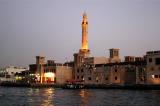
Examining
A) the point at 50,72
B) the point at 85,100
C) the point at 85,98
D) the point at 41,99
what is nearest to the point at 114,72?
the point at 50,72

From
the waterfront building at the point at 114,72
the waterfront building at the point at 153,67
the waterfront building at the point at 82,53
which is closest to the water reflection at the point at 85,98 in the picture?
the waterfront building at the point at 153,67

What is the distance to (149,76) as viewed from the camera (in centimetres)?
11475

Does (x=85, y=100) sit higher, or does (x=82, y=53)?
(x=82, y=53)

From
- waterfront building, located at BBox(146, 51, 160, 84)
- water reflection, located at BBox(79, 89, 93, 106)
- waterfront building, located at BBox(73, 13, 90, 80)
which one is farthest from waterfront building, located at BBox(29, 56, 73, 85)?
water reflection, located at BBox(79, 89, 93, 106)

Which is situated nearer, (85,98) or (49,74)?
(85,98)

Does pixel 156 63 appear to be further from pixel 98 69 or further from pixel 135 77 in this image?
pixel 98 69

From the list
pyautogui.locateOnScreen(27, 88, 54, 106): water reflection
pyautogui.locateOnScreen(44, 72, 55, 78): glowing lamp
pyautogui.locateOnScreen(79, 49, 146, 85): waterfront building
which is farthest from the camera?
pyautogui.locateOnScreen(44, 72, 55, 78): glowing lamp

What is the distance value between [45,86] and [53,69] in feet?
26.2

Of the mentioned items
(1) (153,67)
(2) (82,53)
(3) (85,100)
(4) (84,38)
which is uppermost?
(4) (84,38)

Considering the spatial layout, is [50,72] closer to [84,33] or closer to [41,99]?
[84,33]

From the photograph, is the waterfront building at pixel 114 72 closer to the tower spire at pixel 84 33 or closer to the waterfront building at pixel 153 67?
the waterfront building at pixel 153 67

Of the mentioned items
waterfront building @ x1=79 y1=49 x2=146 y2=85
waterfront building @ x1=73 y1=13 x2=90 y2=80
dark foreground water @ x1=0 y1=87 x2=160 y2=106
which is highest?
waterfront building @ x1=73 y1=13 x2=90 y2=80

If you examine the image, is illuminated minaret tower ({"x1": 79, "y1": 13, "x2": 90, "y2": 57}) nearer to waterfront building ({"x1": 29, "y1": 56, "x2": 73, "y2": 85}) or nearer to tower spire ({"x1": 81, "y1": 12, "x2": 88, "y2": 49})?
tower spire ({"x1": 81, "y1": 12, "x2": 88, "y2": 49})

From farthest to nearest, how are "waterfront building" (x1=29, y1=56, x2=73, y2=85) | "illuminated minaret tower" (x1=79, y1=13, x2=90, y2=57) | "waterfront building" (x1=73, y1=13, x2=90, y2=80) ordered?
"illuminated minaret tower" (x1=79, y1=13, x2=90, y2=57) < "waterfront building" (x1=29, y1=56, x2=73, y2=85) < "waterfront building" (x1=73, y1=13, x2=90, y2=80)
